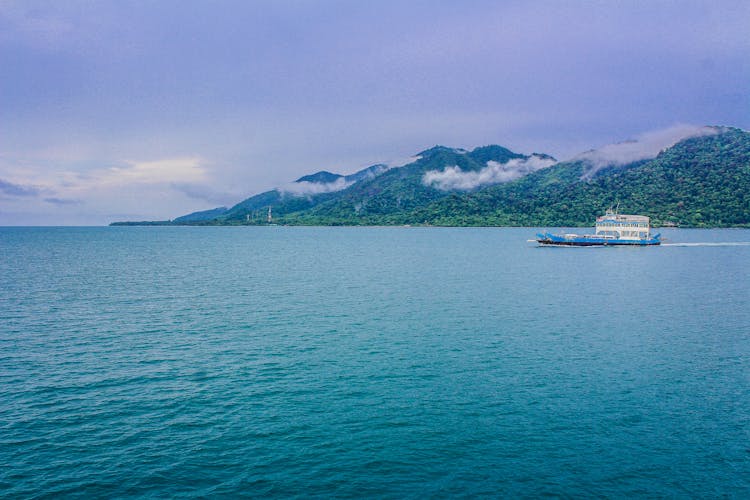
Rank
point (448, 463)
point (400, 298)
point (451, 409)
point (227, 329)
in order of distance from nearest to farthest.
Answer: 1. point (448, 463)
2. point (451, 409)
3. point (227, 329)
4. point (400, 298)

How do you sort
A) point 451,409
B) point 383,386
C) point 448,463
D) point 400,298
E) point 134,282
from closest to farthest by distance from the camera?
point 448,463, point 451,409, point 383,386, point 400,298, point 134,282

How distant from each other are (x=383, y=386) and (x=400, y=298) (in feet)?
135

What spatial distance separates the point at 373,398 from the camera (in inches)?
1414

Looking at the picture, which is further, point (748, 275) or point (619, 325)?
point (748, 275)

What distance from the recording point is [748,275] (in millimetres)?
110000

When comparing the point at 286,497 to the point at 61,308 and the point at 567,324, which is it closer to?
the point at 567,324

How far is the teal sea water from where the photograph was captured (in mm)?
25844

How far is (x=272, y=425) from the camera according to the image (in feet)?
103

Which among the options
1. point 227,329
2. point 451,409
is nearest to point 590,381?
point 451,409

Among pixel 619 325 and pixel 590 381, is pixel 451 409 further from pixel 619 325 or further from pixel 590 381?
pixel 619 325

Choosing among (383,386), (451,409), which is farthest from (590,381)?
(383,386)

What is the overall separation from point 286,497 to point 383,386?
15.1 m

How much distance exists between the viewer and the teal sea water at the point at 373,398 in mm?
25844

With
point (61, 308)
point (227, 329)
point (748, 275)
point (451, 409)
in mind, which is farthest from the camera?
point (748, 275)
